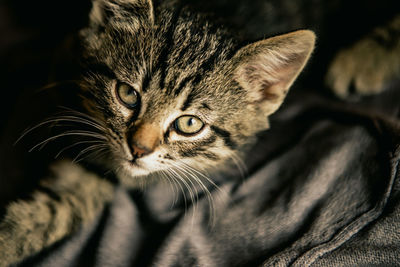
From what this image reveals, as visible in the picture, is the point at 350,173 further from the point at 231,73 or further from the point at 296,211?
the point at 231,73

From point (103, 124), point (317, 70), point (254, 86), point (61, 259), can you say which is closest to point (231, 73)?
point (254, 86)

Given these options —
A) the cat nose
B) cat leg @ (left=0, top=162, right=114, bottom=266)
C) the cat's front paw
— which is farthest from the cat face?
the cat's front paw

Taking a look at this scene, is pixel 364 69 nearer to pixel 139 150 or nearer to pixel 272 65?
pixel 272 65

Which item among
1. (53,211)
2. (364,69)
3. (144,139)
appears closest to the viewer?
(144,139)

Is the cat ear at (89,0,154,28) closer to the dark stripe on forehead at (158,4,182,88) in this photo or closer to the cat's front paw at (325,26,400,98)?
the dark stripe on forehead at (158,4,182,88)

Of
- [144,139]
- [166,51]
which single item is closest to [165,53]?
[166,51]
